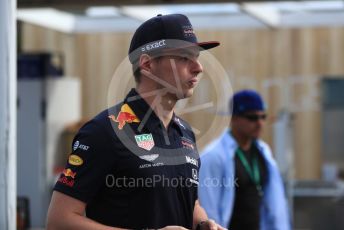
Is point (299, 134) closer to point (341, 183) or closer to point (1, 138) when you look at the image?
point (341, 183)

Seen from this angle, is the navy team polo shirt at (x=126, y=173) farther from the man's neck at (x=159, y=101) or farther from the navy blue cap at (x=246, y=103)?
the navy blue cap at (x=246, y=103)

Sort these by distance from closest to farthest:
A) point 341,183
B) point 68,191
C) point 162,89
Answer: point 68,191 → point 162,89 → point 341,183

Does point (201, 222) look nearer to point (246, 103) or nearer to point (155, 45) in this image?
point (155, 45)

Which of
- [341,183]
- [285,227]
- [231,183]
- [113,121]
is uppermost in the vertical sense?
[113,121]

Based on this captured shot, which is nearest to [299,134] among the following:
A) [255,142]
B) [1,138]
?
[255,142]

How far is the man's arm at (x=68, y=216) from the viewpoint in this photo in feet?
8.15

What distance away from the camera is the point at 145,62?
108 inches

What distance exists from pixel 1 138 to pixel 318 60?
1000 cm

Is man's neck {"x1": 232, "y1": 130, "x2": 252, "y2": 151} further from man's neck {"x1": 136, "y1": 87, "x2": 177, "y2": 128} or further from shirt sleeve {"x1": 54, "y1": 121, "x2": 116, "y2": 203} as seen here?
shirt sleeve {"x1": 54, "y1": 121, "x2": 116, "y2": 203}

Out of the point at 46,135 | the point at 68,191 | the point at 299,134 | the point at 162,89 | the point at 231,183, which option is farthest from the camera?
the point at 299,134

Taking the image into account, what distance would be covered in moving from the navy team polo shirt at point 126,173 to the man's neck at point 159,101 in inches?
1.5

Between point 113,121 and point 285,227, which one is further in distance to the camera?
point 285,227

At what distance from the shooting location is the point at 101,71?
13078 mm

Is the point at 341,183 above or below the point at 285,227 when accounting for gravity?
below
